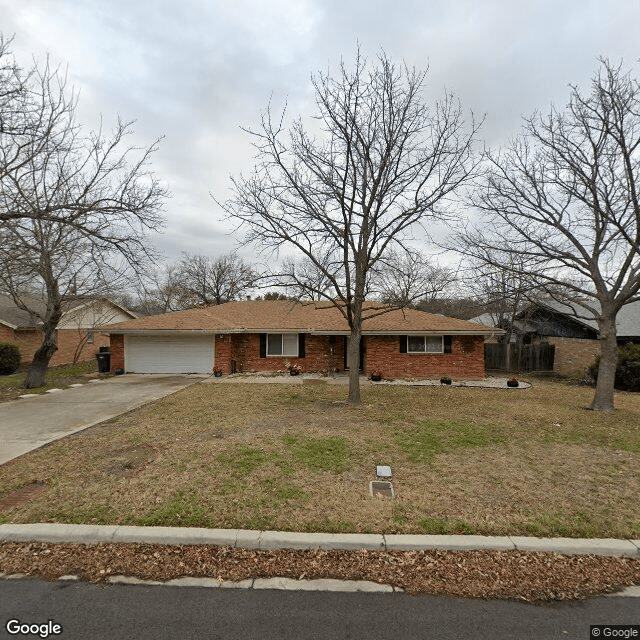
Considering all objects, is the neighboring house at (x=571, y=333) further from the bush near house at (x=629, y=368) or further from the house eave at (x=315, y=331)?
the house eave at (x=315, y=331)

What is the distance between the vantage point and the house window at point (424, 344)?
1620 centimetres

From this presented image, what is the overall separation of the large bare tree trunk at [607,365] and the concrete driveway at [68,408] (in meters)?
12.6

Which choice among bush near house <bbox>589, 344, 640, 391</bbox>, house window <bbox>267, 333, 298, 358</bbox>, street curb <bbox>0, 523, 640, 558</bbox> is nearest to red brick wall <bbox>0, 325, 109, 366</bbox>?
house window <bbox>267, 333, 298, 358</bbox>

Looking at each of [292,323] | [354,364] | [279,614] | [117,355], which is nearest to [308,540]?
[279,614]

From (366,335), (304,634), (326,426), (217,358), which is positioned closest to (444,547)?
(304,634)

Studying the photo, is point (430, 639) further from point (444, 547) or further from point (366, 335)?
point (366, 335)

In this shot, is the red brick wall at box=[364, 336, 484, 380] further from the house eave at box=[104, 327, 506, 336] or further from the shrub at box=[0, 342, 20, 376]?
the shrub at box=[0, 342, 20, 376]

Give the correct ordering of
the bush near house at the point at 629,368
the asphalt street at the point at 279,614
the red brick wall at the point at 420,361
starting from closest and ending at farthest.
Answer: the asphalt street at the point at 279,614, the bush near house at the point at 629,368, the red brick wall at the point at 420,361

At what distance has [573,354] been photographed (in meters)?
19.5

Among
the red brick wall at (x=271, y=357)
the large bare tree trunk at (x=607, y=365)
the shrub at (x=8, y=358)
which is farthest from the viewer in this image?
the shrub at (x=8, y=358)

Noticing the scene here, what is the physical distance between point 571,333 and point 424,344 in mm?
9734

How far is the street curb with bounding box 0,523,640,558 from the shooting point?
3557 millimetres

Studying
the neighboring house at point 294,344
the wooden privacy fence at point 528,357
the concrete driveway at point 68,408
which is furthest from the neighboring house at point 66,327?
the wooden privacy fence at point 528,357

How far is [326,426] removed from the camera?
770 cm
